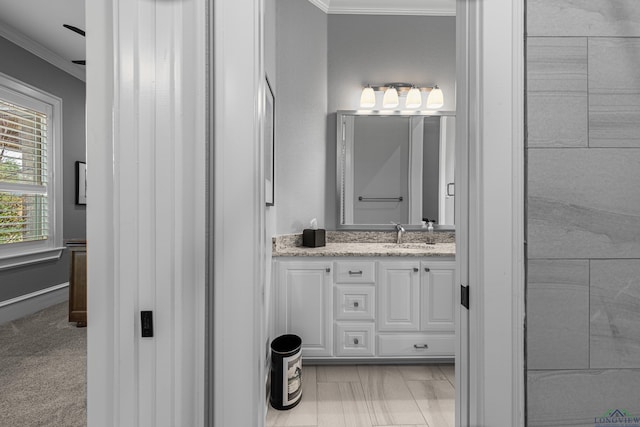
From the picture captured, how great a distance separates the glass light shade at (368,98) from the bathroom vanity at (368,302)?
1.33 metres

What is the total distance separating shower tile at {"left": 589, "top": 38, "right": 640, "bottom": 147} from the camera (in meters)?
→ 0.78

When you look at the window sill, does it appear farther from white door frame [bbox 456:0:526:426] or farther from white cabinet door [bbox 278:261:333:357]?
white door frame [bbox 456:0:526:426]

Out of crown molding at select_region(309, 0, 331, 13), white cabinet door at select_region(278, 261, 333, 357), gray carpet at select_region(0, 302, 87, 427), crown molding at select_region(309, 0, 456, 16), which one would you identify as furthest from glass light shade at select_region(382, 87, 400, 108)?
gray carpet at select_region(0, 302, 87, 427)

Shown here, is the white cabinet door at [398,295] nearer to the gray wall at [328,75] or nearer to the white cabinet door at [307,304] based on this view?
the white cabinet door at [307,304]

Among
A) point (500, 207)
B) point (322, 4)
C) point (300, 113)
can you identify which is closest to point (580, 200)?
point (500, 207)

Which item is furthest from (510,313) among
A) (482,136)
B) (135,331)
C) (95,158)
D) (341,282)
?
(341,282)

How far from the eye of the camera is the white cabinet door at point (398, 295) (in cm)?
233

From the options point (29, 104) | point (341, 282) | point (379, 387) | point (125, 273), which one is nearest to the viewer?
point (125, 273)

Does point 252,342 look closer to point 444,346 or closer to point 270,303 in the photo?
point 270,303

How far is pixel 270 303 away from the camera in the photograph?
2199 mm

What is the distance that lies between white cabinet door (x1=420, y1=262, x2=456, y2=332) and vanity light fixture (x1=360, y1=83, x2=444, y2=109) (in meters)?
1.43

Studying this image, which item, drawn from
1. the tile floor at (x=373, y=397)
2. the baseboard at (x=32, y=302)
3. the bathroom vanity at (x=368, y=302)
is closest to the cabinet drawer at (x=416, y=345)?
the bathroom vanity at (x=368, y=302)

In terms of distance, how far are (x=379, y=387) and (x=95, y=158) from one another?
2.08 metres

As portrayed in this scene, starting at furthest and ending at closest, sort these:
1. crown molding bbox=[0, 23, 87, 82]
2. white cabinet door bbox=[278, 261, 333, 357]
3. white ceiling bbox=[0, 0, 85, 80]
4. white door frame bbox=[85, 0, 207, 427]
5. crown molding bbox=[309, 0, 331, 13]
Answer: crown molding bbox=[0, 23, 87, 82] → white ceiling bbox=[0, 0, 85, 80] → crown molding bbox=[309, 0, 331, 13] → white cabinet door bbox=[278, 261, 333, 357] → white door frame bbox=[85, 0, 207, 427]
